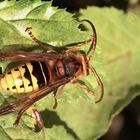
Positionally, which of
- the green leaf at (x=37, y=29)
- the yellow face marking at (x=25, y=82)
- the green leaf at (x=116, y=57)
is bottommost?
the green leaf at (x=116, y=57)

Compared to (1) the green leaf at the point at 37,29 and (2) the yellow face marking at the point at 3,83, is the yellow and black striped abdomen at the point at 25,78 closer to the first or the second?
(2) the yellow face marking at the point at 3,83

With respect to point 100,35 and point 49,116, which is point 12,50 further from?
point 100,35

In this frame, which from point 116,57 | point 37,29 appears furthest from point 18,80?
point 116,57

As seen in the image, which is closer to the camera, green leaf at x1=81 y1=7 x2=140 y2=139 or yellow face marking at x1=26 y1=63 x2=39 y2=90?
yellow face marking at x1=26 y1=63 x2=39 y2=90

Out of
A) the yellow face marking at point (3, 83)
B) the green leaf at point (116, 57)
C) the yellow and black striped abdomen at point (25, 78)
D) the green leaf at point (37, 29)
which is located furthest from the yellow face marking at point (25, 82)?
the green leaf at point (116, 57)

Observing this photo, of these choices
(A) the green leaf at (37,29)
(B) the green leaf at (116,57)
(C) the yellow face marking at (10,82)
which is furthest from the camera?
(B) the green leaf at (116,57)

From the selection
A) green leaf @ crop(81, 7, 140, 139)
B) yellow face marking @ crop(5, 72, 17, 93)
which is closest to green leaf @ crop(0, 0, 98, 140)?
yellow face marking @ crop(5, 72, 17, 93)

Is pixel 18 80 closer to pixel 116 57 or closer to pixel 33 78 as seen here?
pixel 33 78

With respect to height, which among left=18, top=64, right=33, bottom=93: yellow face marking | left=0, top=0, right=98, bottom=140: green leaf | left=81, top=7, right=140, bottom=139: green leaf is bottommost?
left=81, top=7, right=140, bottom=139: green leaf

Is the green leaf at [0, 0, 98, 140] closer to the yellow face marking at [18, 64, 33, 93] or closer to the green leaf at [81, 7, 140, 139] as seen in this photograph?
the yellow face marking at [18, 64, 33, 93]
